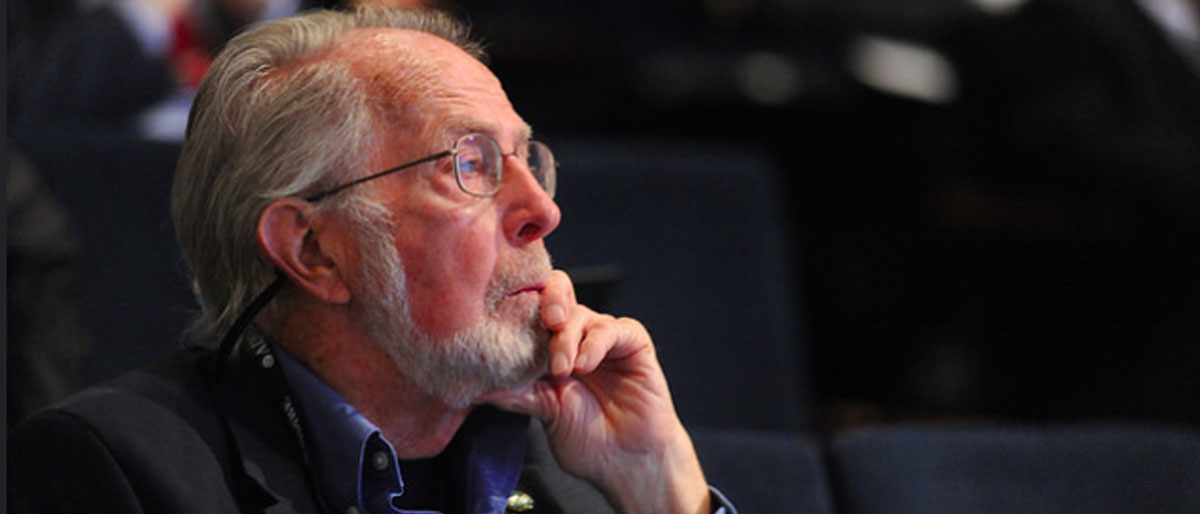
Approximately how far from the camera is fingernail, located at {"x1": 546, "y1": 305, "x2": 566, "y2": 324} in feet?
4.48

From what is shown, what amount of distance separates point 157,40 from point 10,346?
1.79 metres

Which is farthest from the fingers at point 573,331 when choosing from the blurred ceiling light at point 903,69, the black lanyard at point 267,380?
the blurred ceiling light at point 903,69

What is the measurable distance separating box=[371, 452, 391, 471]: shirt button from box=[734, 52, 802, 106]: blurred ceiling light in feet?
11.2

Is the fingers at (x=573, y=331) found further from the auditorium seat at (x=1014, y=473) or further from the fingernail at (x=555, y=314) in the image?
the auditorium seat at (x=1014, y=473)

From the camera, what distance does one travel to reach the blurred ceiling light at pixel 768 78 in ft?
15.1

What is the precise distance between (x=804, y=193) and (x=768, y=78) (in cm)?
69

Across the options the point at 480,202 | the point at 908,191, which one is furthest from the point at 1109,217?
the point at 480,202

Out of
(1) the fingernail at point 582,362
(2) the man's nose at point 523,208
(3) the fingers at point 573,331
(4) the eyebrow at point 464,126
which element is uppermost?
(4) the eyebrow at point 464,126

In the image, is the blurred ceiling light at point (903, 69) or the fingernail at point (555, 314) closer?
the fingernail at point (555, 314)

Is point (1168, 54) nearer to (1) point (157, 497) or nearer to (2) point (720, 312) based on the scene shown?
(2) point (720, 312)

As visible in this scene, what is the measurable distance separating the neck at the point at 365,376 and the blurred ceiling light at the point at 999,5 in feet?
8.59

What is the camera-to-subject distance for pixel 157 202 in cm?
224

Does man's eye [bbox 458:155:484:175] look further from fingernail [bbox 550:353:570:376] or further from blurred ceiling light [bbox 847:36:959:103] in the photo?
blurred ceiling light [bbox 847:36:959:103]

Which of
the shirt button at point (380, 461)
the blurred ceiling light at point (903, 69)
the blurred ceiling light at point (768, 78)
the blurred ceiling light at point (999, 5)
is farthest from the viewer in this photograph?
the blurred ceiling light at point (768, 78)
